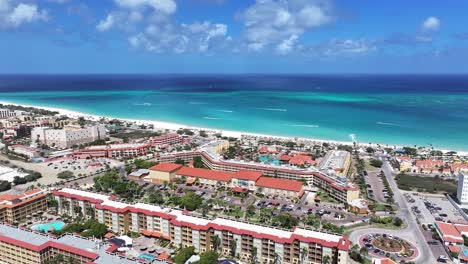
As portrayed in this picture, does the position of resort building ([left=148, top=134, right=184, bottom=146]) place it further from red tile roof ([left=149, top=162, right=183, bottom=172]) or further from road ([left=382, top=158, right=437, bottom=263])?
road ([left=382, top=158, right=437, bottom=263])

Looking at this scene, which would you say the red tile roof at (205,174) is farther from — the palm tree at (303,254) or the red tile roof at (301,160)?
the palm tree at (303,254)

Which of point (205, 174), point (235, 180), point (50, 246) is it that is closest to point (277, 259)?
point (50, 246)

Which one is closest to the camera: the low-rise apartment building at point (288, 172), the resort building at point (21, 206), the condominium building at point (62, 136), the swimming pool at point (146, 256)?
the swimming pool at point (146, 256)

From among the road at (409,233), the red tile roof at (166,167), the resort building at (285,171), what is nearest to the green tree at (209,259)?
the road at (409,233)

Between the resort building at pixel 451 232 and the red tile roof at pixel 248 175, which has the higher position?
the red tile roof at pixel 248 175

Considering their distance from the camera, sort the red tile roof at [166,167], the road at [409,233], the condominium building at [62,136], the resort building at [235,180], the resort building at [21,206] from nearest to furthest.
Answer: the road at [409,233], the resort building at [21,206], the resort building at [235,180], the red tile roof at [166,167], the condominium building at [62,136]

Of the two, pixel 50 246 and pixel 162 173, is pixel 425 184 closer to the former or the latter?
pixel 162 173

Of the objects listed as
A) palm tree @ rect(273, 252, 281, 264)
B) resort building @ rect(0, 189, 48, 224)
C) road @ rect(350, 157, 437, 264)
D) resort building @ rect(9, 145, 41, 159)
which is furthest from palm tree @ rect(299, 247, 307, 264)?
resort building @ rect(9, 145, 41, 159)
